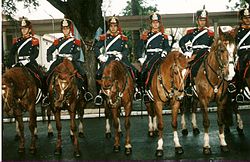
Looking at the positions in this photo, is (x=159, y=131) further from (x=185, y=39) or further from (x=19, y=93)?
(x=19, y=93)

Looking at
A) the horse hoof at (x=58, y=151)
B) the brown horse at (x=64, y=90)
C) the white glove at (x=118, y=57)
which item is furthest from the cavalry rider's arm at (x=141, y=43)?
the horse hoof at (x=58, y=151)

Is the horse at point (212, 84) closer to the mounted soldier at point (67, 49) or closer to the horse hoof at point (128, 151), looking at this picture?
the horse hoof at point (128, 151)

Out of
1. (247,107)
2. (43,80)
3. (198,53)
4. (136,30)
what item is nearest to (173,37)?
(198,53)

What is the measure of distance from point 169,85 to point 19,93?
2.79 metres

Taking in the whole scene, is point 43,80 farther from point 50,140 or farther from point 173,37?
point 173,37

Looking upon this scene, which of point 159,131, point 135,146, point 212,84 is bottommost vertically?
point 135,146

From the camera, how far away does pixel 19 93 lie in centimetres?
737

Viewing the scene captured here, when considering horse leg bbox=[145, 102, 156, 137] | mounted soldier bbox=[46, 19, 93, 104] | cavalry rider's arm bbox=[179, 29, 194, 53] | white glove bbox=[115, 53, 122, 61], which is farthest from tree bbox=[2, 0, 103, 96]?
cavalry rider's arm bbox=[179, 29, 194, 53]

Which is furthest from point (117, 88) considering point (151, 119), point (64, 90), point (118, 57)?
point (151, 119)

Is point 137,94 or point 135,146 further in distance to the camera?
point 137,94

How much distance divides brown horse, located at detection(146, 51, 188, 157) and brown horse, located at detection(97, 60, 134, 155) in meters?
0.50

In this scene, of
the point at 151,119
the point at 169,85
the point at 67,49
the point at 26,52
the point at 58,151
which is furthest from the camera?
the point at 151,119

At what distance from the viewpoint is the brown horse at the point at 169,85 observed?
6863 mm

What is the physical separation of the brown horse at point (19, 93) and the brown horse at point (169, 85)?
7.79 ft
